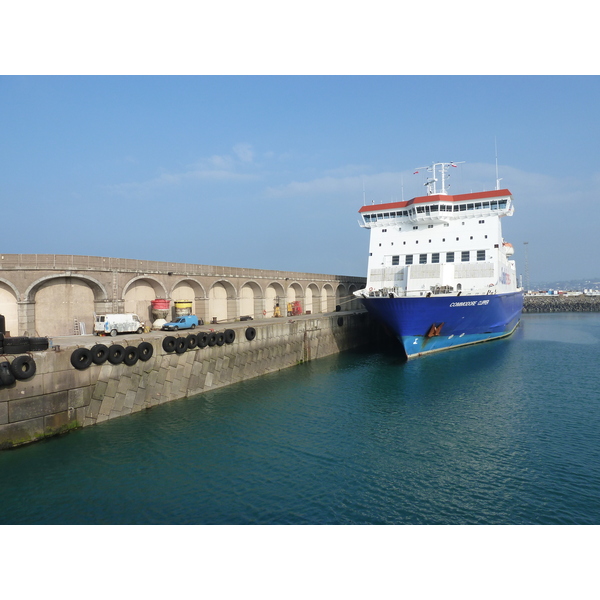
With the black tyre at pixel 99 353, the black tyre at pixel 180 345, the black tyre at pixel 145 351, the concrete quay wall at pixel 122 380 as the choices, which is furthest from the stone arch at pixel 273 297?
the black tyre at pixel 99 353

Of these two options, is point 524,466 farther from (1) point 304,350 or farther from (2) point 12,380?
(1) point 304,350

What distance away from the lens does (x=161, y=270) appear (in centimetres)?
2897

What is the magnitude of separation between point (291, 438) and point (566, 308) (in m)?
111

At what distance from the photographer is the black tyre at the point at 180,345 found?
22.0 m

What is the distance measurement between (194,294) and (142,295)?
504 cm

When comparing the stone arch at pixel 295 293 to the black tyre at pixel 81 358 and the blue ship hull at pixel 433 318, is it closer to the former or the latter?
the blue ship hull at pixel 433 318

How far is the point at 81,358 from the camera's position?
1709 centimetres

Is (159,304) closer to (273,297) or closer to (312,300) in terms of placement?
(273,297)

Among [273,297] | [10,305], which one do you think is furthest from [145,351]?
[273,297]

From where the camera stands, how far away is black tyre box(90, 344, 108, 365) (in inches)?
694

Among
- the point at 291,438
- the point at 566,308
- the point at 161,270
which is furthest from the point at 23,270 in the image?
the point at 566,308

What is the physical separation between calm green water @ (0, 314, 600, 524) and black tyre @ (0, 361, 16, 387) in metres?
2.53

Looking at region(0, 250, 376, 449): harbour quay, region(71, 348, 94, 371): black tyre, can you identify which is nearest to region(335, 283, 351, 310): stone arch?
region(0, 250, 376, 449): harbour quay

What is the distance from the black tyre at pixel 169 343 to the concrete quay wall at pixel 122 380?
0.77 feet
